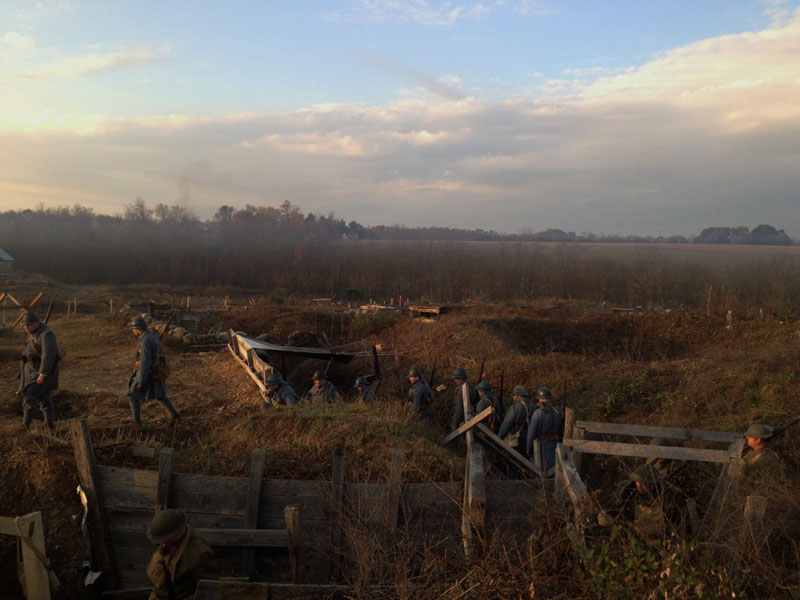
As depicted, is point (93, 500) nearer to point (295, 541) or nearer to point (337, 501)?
point (295, 541)

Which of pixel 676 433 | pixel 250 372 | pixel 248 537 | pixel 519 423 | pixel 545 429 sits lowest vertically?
pixel 250 372

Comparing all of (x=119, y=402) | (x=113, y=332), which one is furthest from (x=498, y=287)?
(x=119, y=402)

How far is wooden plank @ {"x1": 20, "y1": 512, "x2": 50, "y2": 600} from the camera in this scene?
4.51m

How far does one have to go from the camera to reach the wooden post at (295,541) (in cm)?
426

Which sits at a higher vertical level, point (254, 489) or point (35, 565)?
point (254, 489)

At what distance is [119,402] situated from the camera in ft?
31.6

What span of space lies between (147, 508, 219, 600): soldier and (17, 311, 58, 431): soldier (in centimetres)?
452

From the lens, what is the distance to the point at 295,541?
4297 mm

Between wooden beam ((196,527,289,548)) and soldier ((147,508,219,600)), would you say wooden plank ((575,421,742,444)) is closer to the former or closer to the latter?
wooden beam ((196,527,289,548))

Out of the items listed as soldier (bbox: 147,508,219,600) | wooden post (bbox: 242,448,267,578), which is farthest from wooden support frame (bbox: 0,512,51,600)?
wooden post (bbox: 242,448,267,578)

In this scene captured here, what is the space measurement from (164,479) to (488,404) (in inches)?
175

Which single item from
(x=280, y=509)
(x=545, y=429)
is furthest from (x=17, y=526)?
(x=545, y=429)

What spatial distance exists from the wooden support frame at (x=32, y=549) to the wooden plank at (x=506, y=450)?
160 inches

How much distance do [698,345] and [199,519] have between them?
17.6 metres
